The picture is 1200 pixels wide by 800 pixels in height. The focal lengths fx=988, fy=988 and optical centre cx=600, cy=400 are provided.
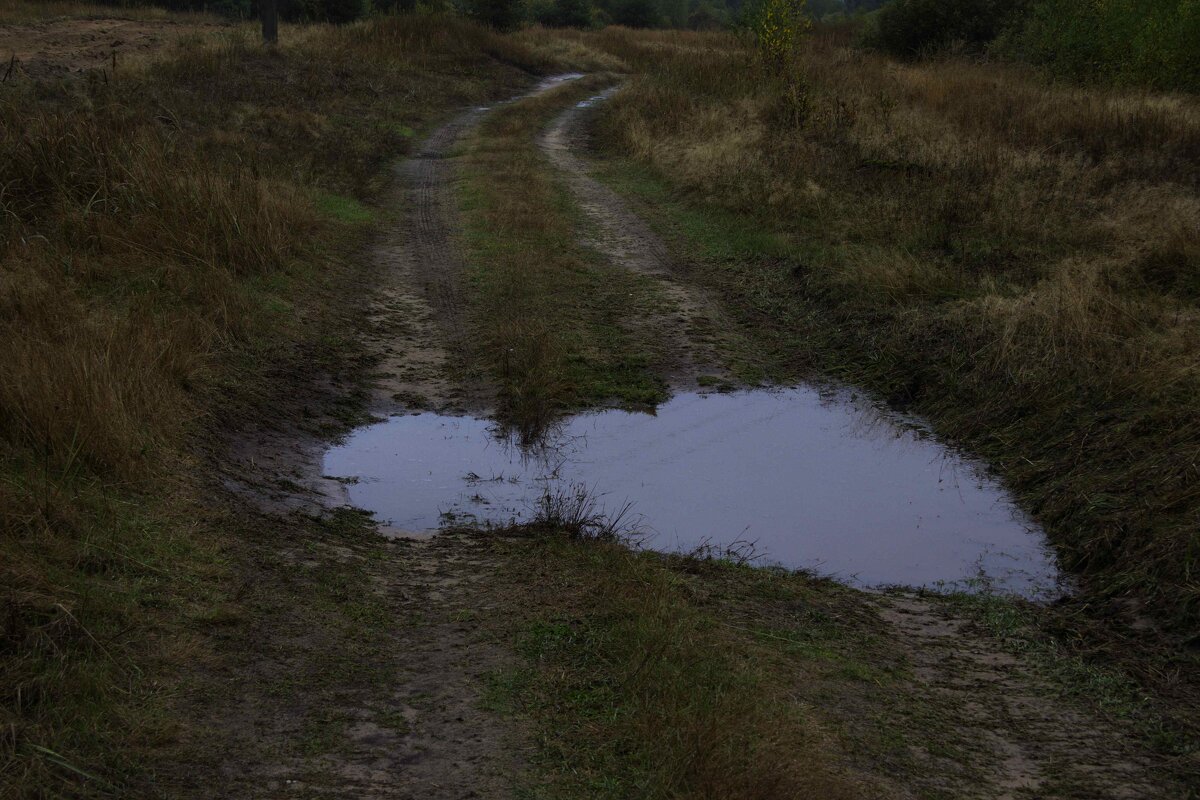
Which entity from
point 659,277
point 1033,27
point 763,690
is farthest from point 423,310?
point 1033,27

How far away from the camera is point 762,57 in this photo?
19.8m

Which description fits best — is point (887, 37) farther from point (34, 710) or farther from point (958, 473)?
point (34, 710)

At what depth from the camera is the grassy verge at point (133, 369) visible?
129 inches

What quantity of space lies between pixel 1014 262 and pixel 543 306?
4423 millimetres

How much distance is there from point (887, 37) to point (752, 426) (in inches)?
884

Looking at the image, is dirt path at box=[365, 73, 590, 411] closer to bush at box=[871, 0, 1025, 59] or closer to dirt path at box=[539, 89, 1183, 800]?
dirt path at box=[539, 89, 1183, 800]

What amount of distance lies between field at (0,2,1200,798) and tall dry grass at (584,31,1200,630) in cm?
4

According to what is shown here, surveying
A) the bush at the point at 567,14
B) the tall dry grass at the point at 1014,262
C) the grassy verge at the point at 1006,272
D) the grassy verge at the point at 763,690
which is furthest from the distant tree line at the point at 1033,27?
the grassy verge at the point at 763,690

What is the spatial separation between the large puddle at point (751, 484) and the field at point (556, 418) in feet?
0.78

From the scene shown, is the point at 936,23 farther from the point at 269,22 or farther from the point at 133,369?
the point at 133,369

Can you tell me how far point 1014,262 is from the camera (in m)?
9.25

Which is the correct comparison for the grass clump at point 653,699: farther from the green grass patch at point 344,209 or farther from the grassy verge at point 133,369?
the green grass patch at point 344,209

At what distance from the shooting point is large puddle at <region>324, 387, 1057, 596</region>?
5.40 m

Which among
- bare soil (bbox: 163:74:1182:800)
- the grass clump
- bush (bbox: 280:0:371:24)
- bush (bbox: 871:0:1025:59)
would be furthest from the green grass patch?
bush (bbox: 280:0:371:24)
